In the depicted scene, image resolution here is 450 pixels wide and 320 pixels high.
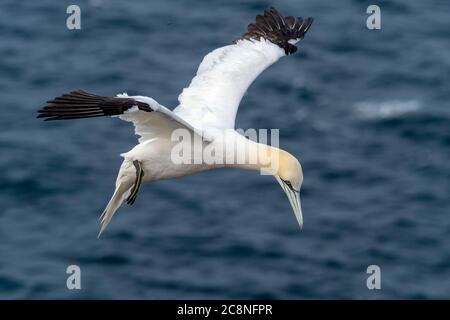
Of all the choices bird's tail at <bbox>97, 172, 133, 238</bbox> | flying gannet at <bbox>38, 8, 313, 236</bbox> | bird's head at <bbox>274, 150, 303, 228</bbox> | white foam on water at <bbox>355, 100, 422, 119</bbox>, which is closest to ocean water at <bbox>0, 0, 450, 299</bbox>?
white foam on water at <bbox>355, 100, 422, 119</bbox>

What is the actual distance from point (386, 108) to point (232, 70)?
51.0 ft

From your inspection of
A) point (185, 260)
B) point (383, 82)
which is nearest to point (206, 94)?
point (185, 260)

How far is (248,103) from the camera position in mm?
36750

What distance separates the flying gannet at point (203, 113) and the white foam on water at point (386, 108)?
13.1 metres

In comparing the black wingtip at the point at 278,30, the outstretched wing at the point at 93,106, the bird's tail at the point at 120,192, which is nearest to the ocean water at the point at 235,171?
the black wingtip at the point at 278,30

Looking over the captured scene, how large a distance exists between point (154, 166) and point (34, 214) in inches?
552

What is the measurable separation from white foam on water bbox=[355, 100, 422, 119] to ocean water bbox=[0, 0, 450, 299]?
0.17 ft

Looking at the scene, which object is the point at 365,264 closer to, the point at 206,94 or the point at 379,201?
the point at 379,201

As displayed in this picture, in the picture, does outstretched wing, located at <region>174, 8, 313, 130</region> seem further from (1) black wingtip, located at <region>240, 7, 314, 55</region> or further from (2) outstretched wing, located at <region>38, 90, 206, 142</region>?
(2) outstretched wing, located at <region>38, 90, 206, 142</region>

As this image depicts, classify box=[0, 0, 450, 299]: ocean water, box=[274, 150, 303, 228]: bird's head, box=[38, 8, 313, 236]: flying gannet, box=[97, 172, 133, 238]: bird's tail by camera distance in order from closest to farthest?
box=[38, 8, 313, 236]: flying gannet → box=[274, 150, 303, 228]: bird's head → box=[97, 172, 133, 238]: bird's tail → box=[0, 0, 450, 299]: ocean water

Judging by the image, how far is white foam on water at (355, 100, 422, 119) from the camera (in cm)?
3756

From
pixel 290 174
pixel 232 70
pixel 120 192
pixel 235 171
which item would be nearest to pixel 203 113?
pixel 232 70
